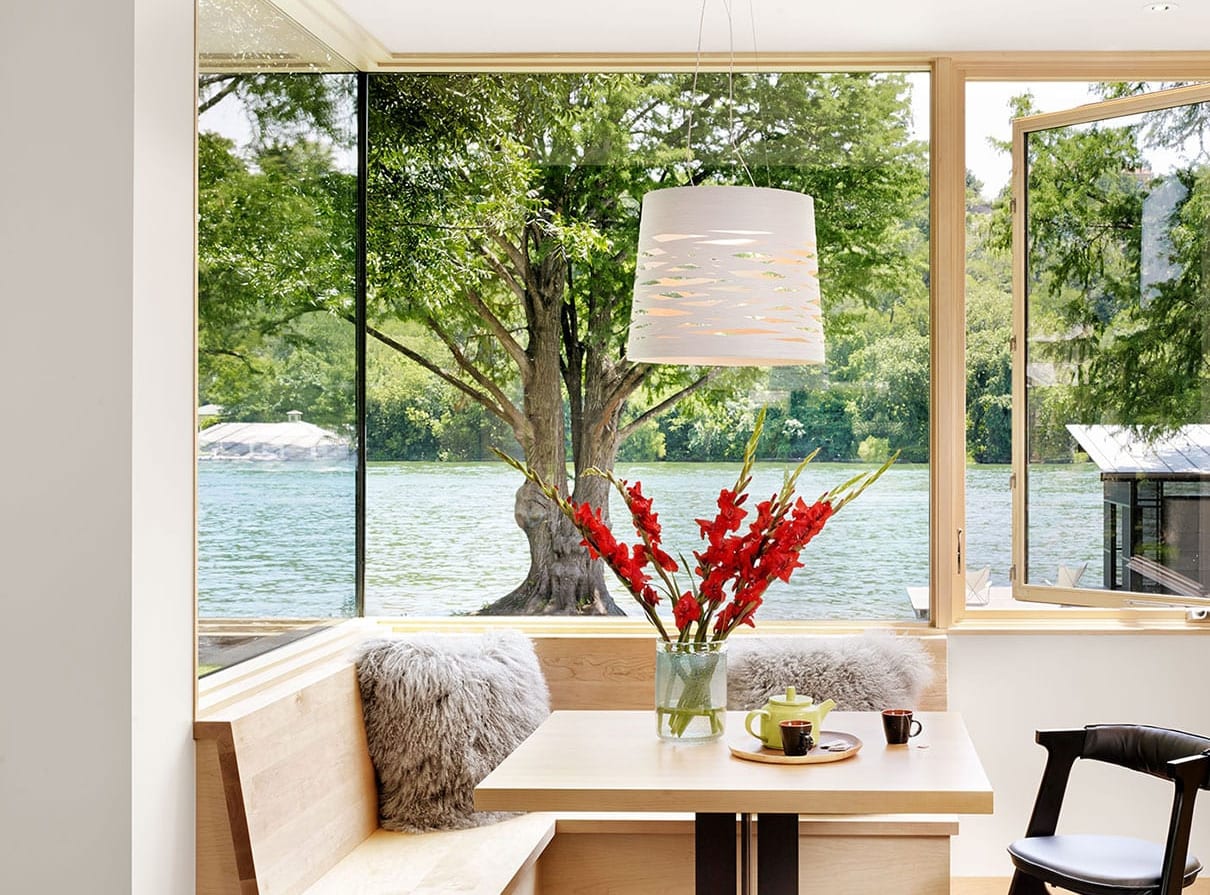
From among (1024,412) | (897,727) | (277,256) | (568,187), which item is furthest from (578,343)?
(897,727)

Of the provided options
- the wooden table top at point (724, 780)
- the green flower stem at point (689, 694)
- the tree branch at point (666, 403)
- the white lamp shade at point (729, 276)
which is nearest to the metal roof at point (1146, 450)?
the tree branch at point (666, 403)

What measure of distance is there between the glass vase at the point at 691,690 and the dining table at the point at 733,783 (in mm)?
32

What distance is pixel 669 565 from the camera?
2758mm

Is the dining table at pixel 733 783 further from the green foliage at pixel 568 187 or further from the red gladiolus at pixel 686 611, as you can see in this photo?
the green foliage at pixel 568 187

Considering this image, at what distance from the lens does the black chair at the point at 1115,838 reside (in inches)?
109

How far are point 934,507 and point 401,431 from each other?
1712 millimetres

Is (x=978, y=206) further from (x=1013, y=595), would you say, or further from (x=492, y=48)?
(x=492, y=48)

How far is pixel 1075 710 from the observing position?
3.76 m

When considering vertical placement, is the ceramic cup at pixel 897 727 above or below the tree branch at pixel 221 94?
below

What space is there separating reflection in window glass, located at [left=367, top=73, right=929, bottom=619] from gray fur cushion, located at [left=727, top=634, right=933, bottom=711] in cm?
36

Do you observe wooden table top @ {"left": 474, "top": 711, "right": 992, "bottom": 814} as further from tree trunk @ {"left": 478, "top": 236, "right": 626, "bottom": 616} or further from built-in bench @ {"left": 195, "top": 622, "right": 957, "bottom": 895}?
tree trunk @ {"left": 478, "top": 236, "right": 626, "bottom": 616}

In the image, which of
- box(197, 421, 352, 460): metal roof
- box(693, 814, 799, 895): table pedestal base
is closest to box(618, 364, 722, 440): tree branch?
box(197, 421, 352, 460): metal roof

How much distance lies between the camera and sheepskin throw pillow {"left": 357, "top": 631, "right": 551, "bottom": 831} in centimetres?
329

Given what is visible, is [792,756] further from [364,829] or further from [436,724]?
[364,829]
